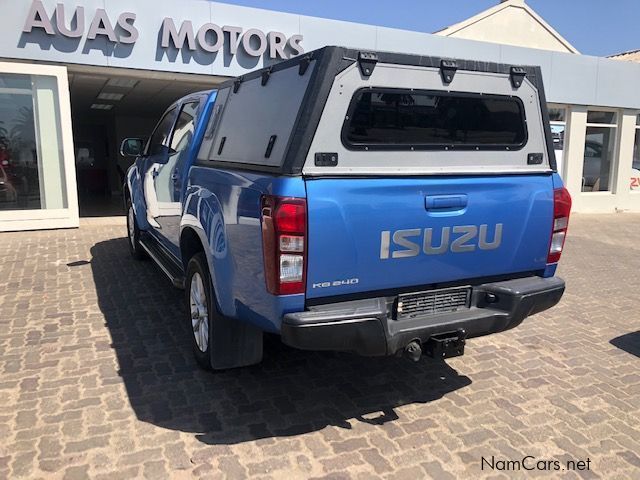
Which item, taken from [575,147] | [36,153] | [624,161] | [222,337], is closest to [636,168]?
[624,161]

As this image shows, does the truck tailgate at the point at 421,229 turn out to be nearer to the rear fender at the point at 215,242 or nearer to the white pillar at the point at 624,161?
the rear fender at the point at 215,242

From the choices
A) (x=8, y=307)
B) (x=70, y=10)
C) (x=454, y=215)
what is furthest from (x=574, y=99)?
(x=8, y=307)

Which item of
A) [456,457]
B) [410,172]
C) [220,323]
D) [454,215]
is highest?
[410,172]

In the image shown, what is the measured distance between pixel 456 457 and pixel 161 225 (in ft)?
11.9

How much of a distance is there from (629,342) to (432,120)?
9.81 ft

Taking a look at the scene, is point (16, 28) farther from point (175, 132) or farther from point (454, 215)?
point (454, 215)

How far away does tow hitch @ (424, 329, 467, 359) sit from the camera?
9.76 ft

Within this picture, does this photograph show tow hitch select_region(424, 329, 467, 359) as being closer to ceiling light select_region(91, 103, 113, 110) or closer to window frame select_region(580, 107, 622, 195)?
window frame select_region(580, 107, 622, 195)

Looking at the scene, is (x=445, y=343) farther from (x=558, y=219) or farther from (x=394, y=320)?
(x=558, y=219)

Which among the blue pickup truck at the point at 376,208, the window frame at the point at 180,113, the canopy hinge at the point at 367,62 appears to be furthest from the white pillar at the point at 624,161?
the canopy hinge at the point at 367,62

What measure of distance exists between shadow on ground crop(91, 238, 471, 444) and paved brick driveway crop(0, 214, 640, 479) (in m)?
0.01

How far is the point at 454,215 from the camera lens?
9.80ft

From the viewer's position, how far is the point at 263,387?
358 cm

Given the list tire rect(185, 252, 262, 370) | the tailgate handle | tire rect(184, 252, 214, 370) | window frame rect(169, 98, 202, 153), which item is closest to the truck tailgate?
the tailgate handle
